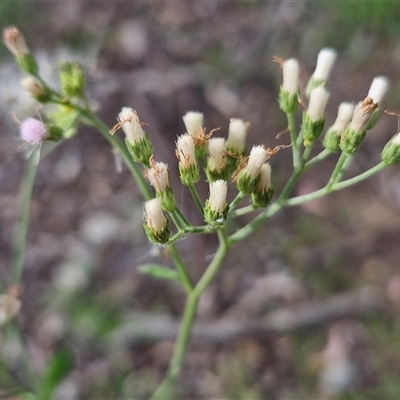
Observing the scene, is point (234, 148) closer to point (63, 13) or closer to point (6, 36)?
point (6, 36)

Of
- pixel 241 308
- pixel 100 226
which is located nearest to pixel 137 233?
pixel 100 226

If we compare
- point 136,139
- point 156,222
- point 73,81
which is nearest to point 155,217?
point 156,222

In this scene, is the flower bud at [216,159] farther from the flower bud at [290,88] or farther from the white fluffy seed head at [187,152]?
the flower bud at [290,88]

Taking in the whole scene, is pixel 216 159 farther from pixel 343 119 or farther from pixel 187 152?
pixel 343 119

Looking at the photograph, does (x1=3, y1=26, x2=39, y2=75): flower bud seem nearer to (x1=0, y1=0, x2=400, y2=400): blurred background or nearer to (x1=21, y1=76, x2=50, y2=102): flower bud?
(x1=21, y1=76, x2=50, y2=102): flower bud

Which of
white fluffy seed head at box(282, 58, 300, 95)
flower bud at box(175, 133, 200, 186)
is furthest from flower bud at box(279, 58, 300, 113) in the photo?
flower bud at box(175, 133, 200, 186)
